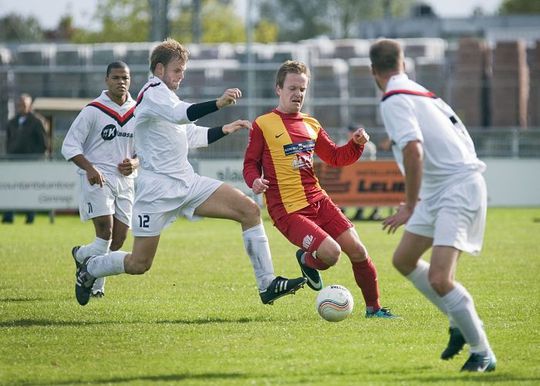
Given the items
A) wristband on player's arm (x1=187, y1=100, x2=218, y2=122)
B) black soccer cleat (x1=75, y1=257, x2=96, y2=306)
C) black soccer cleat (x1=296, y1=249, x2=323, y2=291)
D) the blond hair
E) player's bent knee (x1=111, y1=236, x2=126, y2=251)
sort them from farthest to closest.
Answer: player's bent knee (x1=111, y1=236, x2=126, y2=251) < black soccer cleat (x1=75, y1=257, x2=96, y2=306) < black soccer cleat (x1=296, y1=249, x2=323, y2=291) < the blond hair < wristband on player's arm (x1=187, y1=100, x2=218, y2=122)

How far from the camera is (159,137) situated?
1023 centimetres

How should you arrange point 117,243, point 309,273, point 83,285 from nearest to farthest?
point 309,273, point 83,285, point 117,243

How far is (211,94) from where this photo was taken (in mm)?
31516

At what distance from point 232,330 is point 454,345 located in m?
2.21

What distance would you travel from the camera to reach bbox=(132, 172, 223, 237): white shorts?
397 inches

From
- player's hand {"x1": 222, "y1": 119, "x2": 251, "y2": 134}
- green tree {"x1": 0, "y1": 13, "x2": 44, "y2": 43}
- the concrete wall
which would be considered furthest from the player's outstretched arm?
green tree {"x1": 0, "y1": 13, "x2": 44, "y2": 43}

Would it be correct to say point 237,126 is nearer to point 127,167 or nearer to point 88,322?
→ point 88,322

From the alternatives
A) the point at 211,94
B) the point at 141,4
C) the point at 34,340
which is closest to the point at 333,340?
the point at 34,340

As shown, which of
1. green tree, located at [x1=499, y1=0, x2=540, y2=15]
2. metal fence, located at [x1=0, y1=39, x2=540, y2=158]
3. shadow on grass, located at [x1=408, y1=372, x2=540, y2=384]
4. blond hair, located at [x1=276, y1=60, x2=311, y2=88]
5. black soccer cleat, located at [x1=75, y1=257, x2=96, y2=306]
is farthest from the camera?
green tree, located at [x1=499, y1=0, x2=540, y2=15]

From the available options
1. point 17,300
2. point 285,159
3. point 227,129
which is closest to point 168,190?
point 227,129

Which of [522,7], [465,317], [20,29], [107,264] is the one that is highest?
[522,7]

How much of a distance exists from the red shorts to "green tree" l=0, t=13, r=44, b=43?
76.4 meters

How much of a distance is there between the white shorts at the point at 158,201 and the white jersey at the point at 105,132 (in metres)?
1.64

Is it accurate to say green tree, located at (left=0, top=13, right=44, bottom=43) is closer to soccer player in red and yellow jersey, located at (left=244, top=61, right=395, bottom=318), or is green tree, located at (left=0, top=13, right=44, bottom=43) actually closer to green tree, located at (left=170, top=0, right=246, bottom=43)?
green tree, located at (left=170, top=0, right=246, bottom=43)
